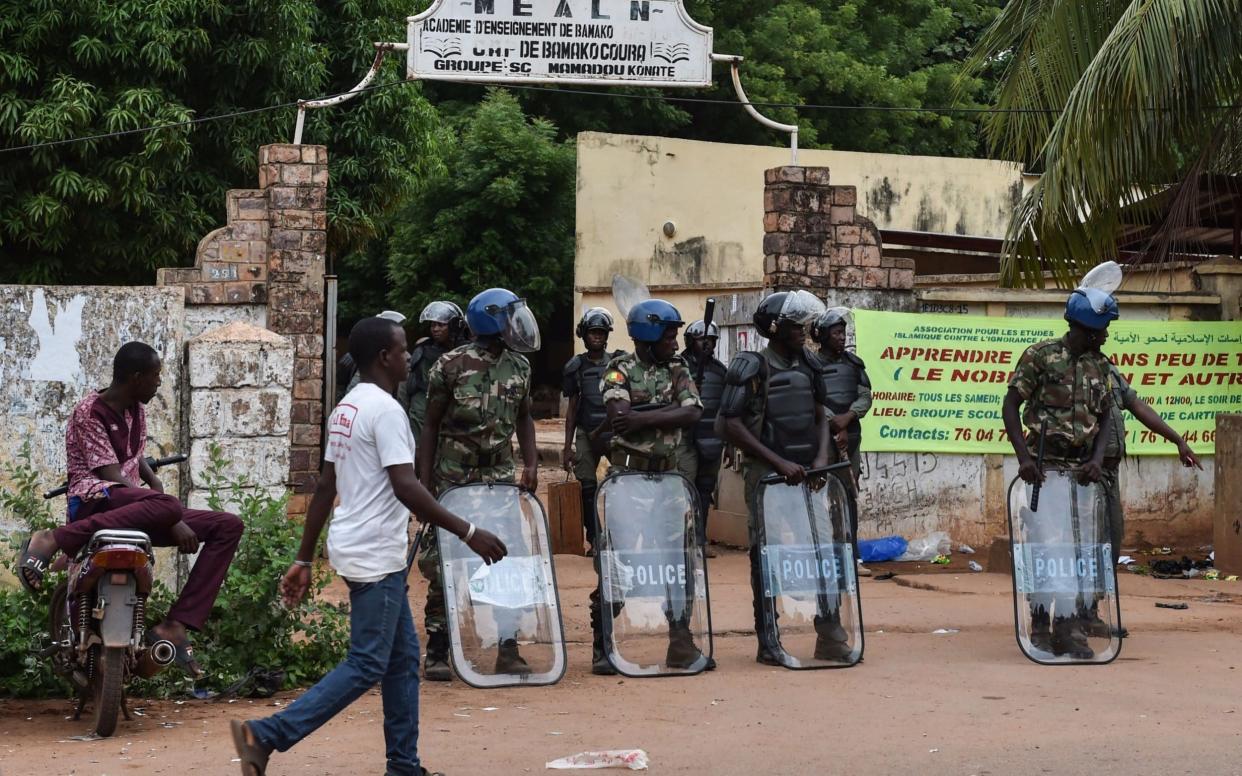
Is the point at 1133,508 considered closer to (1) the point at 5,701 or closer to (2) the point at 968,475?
(2) the point at 968,475

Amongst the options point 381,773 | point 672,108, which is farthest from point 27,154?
point 672,108

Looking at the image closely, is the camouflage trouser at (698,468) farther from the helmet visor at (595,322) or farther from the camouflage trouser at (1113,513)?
the camouflage trouser at (1113,513)

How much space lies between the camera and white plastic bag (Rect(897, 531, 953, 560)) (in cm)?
1204

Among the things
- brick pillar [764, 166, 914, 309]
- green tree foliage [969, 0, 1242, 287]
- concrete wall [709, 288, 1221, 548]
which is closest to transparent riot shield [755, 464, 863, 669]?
concrete wall [709, 288, 1221, 548]

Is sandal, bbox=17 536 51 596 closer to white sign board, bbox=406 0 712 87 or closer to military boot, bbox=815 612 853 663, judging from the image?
military boot, bbox=815 612 853 663

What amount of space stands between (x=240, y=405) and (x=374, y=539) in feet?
12.1

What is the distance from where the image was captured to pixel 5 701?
666 cm

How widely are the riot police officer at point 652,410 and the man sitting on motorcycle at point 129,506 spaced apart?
1.83 m

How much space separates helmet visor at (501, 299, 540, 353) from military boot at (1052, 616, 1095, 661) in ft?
9.71

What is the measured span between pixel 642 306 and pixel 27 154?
999cm

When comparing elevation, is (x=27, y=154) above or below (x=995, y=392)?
above

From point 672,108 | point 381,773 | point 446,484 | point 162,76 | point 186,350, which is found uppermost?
point 672,108

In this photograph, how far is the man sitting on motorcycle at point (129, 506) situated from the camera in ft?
19.8

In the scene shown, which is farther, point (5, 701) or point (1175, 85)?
point (1175, 85)
